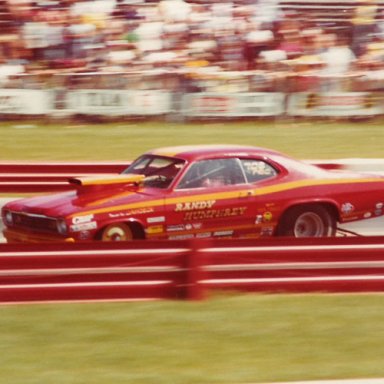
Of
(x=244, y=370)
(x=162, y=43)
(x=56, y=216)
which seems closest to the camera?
(x=244, y=370)

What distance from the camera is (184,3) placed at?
672 inches

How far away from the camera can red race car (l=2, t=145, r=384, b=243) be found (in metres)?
9.27

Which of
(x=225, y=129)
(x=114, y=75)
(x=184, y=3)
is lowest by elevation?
(x=225, y=129)

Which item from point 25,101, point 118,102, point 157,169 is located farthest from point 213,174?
point 25,101

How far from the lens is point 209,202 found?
970 centimetres

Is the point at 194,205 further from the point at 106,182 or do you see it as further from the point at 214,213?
the point at 106,182

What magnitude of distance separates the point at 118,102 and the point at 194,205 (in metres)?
7.47

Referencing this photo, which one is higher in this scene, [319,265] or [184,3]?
[184,3]

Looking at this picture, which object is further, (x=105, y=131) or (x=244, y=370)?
(x=105, y=131)

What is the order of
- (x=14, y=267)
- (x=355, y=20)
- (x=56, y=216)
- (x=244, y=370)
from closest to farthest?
(x=244, y=370), (x=14, y=267), (x=56, y=216), (x=355, y=20)

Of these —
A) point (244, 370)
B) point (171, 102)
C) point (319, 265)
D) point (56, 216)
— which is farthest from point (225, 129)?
point (244, 370)

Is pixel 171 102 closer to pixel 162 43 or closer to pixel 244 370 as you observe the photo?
pixel 162 43

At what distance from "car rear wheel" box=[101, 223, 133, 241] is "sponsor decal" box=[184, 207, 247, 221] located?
62 cm

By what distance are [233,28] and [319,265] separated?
32.8ft
